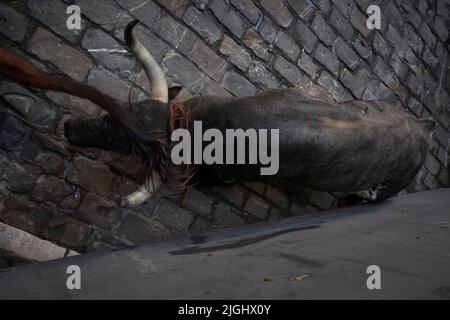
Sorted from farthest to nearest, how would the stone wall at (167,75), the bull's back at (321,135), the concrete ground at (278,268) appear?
the stone wall at (167,75), the bull's back at (321,135), the concrete ground at (278,268)

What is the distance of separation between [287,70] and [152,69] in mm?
2168

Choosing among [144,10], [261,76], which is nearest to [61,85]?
[144,10]

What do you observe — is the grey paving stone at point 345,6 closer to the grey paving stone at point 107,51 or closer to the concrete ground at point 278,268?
the grey paving stone at point 107,51

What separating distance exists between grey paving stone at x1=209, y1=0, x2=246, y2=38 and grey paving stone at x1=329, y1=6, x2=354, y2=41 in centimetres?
129

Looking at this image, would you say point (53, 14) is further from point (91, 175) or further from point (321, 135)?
point (321, 135)

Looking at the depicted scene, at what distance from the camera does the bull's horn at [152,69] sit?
8.62ft

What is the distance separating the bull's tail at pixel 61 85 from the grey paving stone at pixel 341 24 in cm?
318

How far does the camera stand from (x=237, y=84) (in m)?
4.15

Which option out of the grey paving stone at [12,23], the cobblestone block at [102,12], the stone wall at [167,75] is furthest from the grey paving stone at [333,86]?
the grey paving stone at [12,23]

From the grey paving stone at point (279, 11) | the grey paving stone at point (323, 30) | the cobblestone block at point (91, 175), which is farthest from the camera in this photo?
the grey paving stone at point (323, 30)

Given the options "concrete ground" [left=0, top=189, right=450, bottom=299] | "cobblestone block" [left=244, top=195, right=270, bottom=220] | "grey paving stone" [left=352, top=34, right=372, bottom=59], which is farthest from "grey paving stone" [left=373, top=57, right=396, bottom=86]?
"concrete ground" [left=0, top=189, right=450, bottom=299]

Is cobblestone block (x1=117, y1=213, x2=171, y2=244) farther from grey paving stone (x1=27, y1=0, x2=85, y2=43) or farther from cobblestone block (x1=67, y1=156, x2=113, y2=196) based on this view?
grey paving stone (x1=27, y1=0, x2=85, y2=43)

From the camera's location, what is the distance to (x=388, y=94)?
17.7ft
